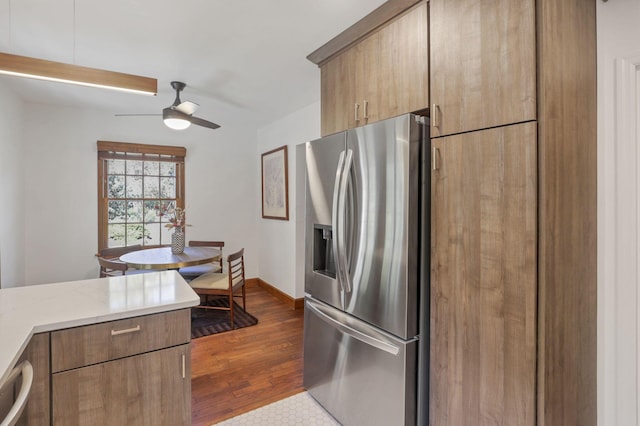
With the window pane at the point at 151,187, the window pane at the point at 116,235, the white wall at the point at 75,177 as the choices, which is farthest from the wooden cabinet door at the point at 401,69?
the window pane at the point at 116,235

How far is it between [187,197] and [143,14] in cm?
303

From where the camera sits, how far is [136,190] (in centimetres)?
442

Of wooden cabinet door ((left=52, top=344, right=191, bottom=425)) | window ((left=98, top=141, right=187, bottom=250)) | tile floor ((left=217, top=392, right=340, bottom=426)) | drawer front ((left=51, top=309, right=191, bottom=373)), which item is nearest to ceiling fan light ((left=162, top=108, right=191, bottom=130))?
window ((left=98, top=141, right=187, bottom=250))

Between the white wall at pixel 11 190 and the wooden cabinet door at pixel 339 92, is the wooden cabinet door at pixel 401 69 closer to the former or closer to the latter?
the wooden cabinet door at pixel 339 92

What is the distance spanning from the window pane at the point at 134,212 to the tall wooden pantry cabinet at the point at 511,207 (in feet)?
13.5

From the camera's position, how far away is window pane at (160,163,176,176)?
4.58 meters

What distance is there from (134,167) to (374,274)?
4003 mm

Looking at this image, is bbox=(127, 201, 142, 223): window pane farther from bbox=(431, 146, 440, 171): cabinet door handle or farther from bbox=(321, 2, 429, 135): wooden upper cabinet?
bbox=(431, 146, 440, 171): cabinet door handle

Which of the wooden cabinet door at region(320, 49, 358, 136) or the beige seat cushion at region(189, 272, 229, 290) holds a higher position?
the wooden cabinet door at region(320, 49, 358, 136)

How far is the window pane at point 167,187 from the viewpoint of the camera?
4586mm

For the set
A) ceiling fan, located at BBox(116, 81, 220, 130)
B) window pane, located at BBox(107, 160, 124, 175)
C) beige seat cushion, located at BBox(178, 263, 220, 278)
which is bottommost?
beige seat cushion, located at BBox(178, 263, 220, 278)

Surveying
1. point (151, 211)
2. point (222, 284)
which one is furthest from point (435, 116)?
point (151, 211)

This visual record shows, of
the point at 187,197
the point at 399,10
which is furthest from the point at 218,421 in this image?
the point at 187,197

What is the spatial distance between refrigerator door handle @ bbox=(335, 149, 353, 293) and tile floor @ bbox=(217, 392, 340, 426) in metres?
0.91
